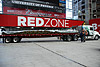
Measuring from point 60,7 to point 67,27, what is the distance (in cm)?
2899

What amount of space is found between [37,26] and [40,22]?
30.3 inches

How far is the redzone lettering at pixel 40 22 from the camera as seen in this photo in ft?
54.7

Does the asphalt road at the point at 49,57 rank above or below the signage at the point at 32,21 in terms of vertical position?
below

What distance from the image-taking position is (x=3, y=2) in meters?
36.2

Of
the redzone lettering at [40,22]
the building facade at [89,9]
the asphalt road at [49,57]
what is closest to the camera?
the asphalt road at [49,57]

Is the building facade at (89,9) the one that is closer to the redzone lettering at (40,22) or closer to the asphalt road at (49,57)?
the redzone lettering at (40,22)

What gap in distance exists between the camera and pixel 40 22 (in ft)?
58.0

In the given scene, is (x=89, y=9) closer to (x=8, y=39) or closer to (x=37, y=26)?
(x=37, y=26)

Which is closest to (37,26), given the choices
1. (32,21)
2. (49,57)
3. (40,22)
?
(40,22)

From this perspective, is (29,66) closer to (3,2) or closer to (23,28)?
(23,28)

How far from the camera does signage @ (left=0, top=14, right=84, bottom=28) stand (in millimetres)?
15933

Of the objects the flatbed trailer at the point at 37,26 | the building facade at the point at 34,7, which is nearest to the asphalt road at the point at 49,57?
the flatbed trailer at the point at 37,26

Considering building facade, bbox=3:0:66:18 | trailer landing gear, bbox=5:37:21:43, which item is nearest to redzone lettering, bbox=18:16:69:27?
trailer landing gear, bbox=5:37:21:43

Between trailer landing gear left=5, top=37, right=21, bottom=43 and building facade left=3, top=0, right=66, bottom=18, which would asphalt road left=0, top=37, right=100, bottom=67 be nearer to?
trailer landing gear left=5, top=37, right=21, bottom=43
